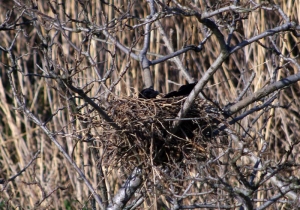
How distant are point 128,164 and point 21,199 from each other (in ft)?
10.2

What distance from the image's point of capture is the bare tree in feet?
7.43

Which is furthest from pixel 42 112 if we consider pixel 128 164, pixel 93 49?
Answer: pixel 128 164

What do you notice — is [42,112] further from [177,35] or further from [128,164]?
[128,164]

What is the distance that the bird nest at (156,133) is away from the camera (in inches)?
99.9

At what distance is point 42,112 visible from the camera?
6430 millimetres

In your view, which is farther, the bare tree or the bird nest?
the bird nest

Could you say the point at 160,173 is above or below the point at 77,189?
above

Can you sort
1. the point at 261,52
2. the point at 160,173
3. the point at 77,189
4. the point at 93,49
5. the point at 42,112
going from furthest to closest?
the point at 42,112, the point at 77,189, the point at 93,49, the point at 261,52, the point at 160,173

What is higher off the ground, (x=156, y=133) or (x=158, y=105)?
(x=158, y=105)

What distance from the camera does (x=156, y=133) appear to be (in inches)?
101

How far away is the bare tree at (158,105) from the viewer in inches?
89.1

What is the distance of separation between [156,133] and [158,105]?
190mm

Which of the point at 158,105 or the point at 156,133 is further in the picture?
the point at 158,105

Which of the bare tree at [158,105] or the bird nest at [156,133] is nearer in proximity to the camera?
the bare tree at [158,105]
